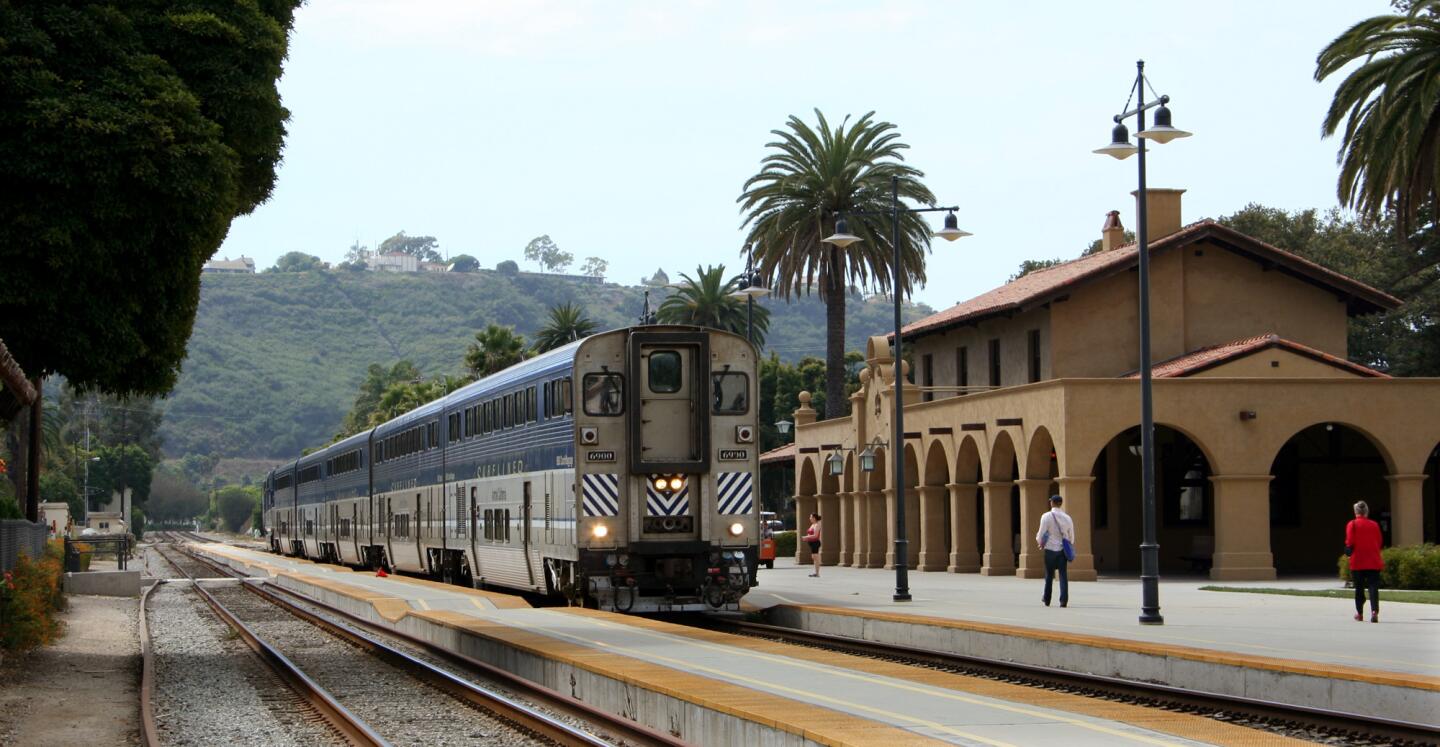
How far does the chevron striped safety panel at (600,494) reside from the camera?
23531 millimetres

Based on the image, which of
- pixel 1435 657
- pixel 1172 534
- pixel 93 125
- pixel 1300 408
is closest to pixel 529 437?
pixel 93 125

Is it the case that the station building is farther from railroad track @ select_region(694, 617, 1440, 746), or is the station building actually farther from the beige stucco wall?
railroad track @ select_region(694, 617, 1440, 746)

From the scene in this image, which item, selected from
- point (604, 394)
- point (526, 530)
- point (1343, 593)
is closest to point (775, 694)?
point (604, 394)

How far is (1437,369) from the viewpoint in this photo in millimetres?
64188

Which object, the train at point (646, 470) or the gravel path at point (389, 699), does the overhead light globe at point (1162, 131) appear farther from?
the gravel path at point (389, 699)

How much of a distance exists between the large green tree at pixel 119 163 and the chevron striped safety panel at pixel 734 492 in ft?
25.2

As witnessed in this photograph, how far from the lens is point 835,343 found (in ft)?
190

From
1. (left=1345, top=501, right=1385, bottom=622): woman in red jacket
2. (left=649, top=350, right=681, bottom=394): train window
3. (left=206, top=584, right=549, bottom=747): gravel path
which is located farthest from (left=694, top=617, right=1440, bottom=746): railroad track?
(left=206, top=584, right=549, bottom=747): gravel path

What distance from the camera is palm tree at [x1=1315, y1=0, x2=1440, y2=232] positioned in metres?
34.8

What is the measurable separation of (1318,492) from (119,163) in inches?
1206

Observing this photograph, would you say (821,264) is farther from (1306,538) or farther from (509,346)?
(509,346)

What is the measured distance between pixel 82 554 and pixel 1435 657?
42.2 metres

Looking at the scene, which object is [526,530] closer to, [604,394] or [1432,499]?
[604,394]

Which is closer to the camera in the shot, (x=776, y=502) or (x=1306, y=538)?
(x=1306, y=538)
